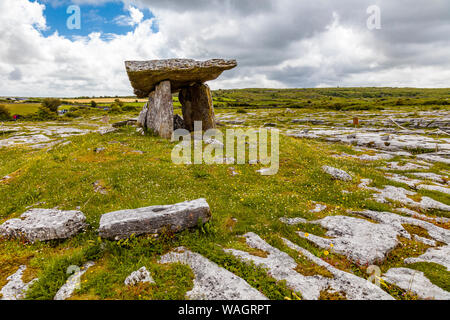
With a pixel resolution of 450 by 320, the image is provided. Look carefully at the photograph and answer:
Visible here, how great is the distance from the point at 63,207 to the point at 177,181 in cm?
502

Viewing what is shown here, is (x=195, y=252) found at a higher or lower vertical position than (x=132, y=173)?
lower

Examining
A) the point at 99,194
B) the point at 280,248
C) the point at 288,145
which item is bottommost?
the point at 280,248

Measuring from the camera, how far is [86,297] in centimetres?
493

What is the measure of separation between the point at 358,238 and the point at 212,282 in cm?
508

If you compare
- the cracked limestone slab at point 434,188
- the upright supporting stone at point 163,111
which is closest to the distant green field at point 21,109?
the upright supporting stone at point 163,111

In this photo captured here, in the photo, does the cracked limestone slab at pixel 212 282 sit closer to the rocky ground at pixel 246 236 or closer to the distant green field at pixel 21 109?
the rocky ground at pixel 246 236

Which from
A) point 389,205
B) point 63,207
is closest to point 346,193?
point 389,205

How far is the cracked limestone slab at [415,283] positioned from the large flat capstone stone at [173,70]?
19573mm

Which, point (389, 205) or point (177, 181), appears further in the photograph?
point (177, 181)

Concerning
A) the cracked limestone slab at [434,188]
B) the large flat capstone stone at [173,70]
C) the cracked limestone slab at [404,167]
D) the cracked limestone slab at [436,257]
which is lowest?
the cracked limestone slab at [436,257]

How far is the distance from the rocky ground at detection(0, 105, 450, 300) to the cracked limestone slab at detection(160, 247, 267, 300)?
3cm

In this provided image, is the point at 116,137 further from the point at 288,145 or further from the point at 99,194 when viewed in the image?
the point at 288,145

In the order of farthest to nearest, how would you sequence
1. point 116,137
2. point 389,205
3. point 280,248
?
point 116,137
point 389,205
point 280,248

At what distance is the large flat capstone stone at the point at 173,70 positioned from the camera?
1989 cm
